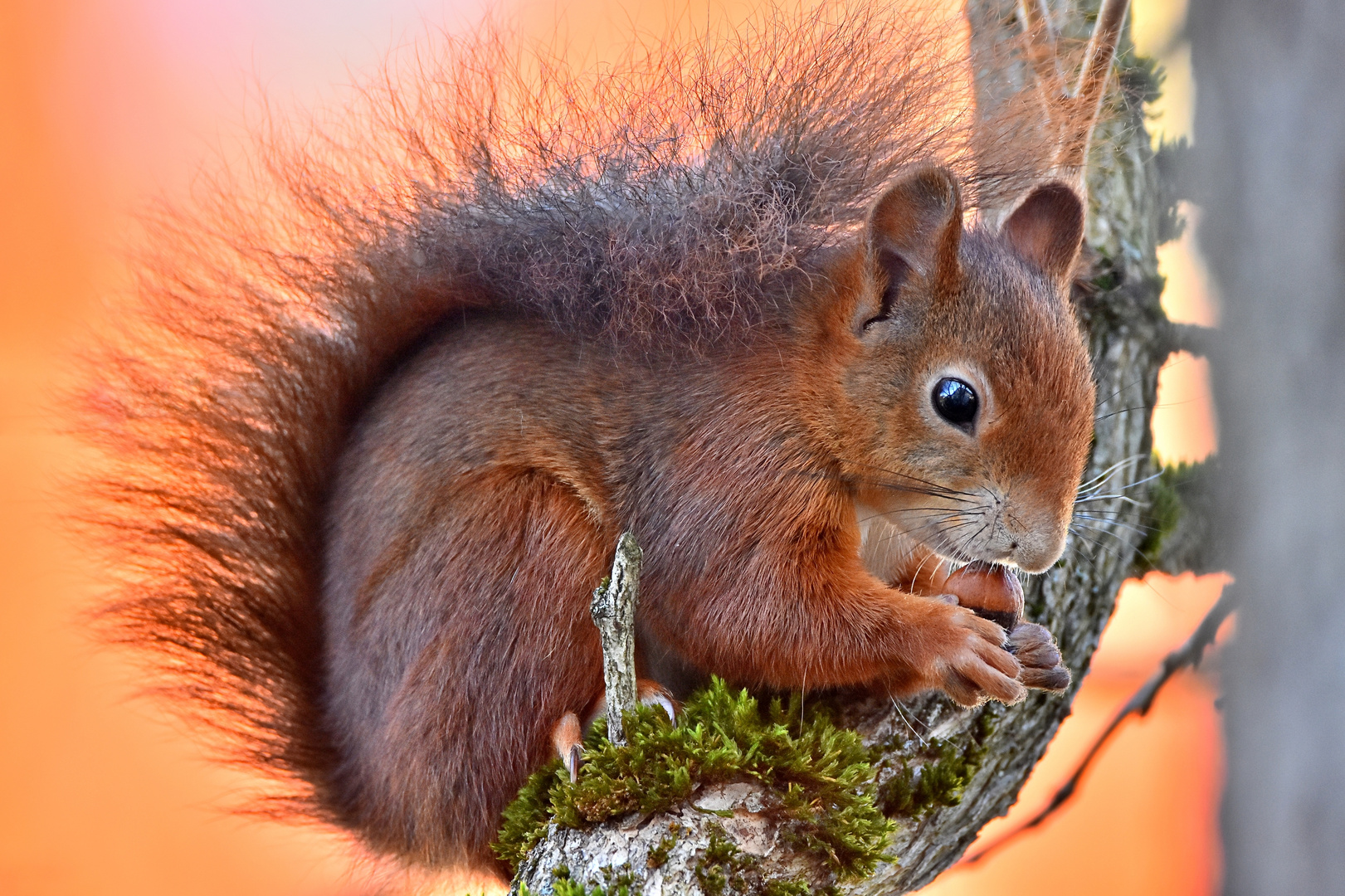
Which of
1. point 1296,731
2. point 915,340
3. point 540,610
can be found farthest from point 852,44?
point 1296,731

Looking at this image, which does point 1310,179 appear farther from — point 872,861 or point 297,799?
point 297,799

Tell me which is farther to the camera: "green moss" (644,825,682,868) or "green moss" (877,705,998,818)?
"green moss" (877,705,998,818)

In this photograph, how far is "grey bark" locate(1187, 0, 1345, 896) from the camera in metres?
1.11

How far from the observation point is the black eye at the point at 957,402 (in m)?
1.22

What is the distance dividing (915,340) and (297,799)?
1171 mm

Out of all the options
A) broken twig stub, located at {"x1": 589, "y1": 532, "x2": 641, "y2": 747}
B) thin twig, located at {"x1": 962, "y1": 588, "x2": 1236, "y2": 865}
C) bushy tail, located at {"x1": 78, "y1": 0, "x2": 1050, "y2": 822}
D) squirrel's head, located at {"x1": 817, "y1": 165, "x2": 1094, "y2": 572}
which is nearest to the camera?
broken twig stub, located at {"x1": 589, "y1": 532, "x2": 641, "y2": 747}

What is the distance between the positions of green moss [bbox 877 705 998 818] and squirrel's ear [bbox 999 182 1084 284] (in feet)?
2.20

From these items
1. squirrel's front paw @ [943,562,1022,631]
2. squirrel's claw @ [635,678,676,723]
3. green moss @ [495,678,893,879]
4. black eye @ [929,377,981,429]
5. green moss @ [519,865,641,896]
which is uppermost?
black eye @ [929,377,981,429]

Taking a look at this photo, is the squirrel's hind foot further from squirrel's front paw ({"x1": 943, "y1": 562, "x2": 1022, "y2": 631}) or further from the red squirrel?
squirrel's front paw ({"x1": 943, "y1": 562, "x2": 1022, "y2": 631})

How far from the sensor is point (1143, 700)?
1925 millimetres

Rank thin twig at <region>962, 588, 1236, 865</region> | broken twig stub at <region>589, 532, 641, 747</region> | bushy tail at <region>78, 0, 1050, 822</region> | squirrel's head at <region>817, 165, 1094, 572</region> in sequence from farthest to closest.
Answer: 1. thin twig at <region>962, 588, 1236, 865</region>
2. bushy tail at <region>78, 0, 1050, 822</region>
3. squirrel's head at <region>817, 165, 1094, 572</region>
4. broken twig stub at <region>589, 532, 641, 747</region>

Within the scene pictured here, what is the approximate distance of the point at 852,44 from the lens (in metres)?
1.35

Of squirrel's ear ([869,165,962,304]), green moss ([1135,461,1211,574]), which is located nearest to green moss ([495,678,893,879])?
squirrel's ear ([869,165,962,304])

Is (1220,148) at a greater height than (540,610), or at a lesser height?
greater
